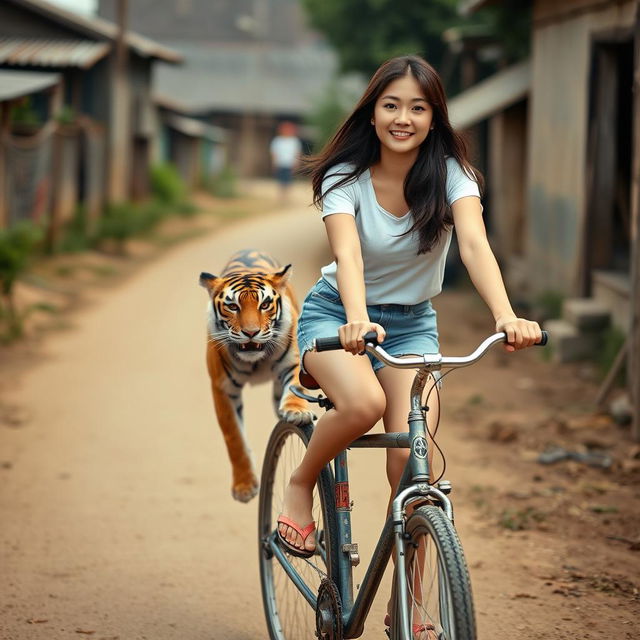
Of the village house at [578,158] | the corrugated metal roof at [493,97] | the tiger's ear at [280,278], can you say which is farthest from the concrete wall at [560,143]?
the tiger's ear at [280,278]

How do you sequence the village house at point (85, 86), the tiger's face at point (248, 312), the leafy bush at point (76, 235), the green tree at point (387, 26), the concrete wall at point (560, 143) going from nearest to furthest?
the tiger's face at point (248, 312) → the concrete wall at point (560, 143) → the leafy bush at point (76, 235) → the village house at point (85, 86) → the green tree at point (387, 26)

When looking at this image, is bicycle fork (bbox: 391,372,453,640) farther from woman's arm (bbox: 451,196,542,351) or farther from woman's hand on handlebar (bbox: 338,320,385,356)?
woman's arm (bbox: 451,196,542,351)

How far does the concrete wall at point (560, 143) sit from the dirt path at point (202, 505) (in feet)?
4.84

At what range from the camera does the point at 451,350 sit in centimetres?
984

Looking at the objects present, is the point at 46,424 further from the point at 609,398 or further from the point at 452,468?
the point at 609,398

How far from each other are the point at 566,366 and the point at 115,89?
1344 cm

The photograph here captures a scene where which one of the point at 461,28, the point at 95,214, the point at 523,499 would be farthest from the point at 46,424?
the point at 461,28

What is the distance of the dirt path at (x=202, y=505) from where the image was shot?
4172 millimetres

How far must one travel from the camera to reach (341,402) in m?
3.05

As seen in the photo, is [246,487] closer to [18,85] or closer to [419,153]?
[419,153]

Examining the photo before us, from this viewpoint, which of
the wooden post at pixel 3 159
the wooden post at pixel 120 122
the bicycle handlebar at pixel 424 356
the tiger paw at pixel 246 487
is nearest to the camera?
the bicycle handlebar at pixel 424 356

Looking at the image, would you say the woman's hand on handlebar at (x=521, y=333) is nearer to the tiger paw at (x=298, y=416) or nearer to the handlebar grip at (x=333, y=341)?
the handlebar grip at (x=333, y=341)

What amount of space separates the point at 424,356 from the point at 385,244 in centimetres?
65

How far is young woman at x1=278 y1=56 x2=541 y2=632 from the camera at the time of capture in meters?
3.10
